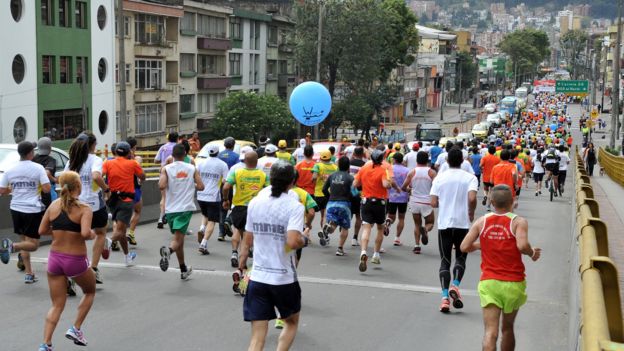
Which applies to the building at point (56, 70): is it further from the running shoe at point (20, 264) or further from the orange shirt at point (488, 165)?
the running shoe at point (20, 264)

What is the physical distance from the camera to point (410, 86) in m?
108

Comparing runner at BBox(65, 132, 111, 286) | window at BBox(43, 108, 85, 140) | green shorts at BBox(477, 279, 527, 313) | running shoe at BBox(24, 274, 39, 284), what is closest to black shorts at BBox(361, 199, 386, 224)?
runner at BBox(65, 132, 111, 286)

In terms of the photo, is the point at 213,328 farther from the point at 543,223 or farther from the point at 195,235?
the point at 543,223

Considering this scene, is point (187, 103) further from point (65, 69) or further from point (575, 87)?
point (575, 87)

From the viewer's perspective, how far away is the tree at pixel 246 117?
174 ft

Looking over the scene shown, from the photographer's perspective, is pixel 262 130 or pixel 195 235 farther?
pixel 262 130

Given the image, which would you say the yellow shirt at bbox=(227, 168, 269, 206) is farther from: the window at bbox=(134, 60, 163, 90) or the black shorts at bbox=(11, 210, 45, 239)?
the window at bbox=(134, 60, 163, 90)

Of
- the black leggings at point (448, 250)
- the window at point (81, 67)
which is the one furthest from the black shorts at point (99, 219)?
the window at point (81, 67)

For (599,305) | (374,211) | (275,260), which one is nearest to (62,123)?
(374,211)

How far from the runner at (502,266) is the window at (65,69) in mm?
39071

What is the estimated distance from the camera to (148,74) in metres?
51.8

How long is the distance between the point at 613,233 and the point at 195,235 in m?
7.81

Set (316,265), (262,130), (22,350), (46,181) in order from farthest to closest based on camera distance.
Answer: (262,130), (316,265), (46,181), (22,350)

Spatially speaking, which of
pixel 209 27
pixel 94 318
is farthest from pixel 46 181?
pixel 209 27
